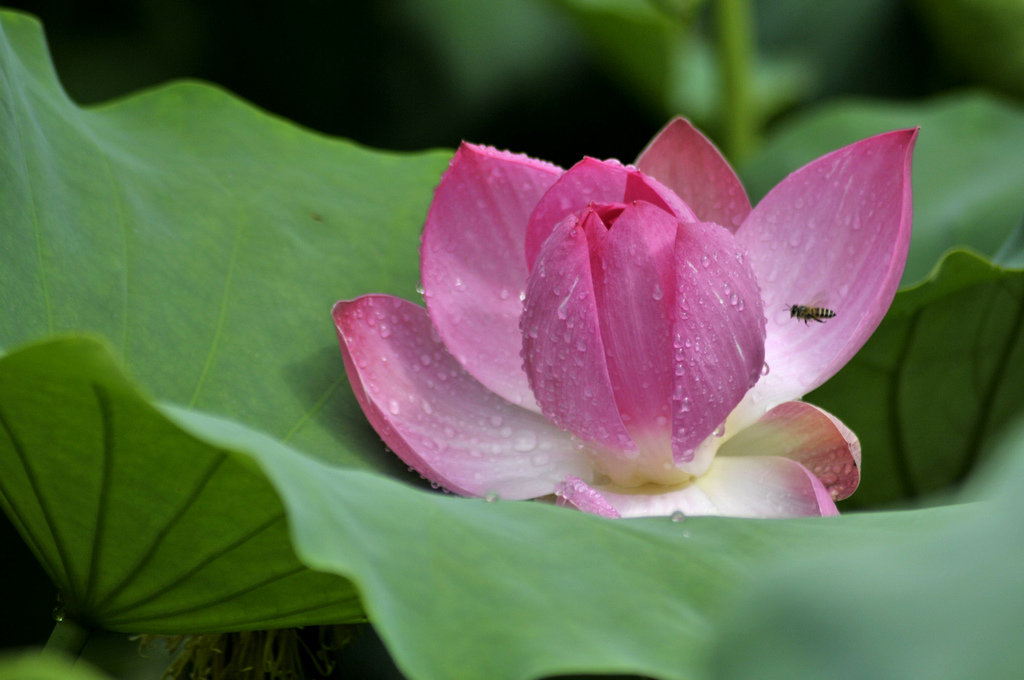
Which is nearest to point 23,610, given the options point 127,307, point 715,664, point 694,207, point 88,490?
point 127,307

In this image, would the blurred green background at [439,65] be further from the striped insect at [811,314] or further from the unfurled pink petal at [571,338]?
the unfurled pink petal at [571,338]

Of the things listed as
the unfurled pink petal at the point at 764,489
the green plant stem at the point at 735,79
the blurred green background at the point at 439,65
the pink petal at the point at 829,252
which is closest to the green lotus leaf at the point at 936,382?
the pink petal at the point at 829,252

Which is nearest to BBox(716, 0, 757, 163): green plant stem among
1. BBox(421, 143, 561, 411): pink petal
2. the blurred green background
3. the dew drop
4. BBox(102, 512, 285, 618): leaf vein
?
the blurred green background

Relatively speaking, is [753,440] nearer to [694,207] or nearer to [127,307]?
[694,207]

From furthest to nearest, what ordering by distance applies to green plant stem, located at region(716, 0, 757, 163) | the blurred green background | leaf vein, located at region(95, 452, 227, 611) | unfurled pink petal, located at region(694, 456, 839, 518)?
the blurred green background → green plant stem, located at region(716, 0, 757, 163) → unfurled pink petal, located at region(694, 456, 839, 518) → leaf vein, located at region(95, 452, 227, 611)

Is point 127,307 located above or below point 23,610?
above

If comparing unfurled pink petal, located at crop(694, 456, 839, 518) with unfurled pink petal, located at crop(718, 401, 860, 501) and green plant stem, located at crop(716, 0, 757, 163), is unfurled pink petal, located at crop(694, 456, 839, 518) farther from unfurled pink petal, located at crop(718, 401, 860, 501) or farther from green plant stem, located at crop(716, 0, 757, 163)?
green plant stem, located at crop(716, 0, 757, 163)
